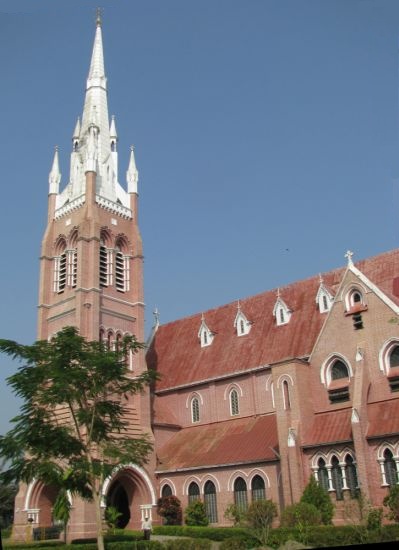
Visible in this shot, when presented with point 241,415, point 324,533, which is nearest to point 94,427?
point 324,533

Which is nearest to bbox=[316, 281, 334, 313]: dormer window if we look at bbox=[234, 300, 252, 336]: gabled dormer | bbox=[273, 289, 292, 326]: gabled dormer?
bbox=[273, 289, 292, 326]: gabled dormer

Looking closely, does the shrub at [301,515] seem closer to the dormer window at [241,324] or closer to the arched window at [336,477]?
the arched window at [336,477]

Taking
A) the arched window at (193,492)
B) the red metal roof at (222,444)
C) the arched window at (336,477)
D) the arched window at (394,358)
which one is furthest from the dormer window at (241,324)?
the arched window at (336,477)

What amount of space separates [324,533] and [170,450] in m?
17.4

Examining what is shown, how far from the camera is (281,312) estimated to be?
40.2 m

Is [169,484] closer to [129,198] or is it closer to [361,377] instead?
[361,377]

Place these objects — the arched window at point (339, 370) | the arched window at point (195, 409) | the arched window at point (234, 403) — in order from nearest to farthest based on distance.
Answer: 1. the arched window at point (339, 370)
2. the arched window at point (234, 403)
3. the arched window at point (195, 409)

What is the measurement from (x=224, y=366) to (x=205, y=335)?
447cm

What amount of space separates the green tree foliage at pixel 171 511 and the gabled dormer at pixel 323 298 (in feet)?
46.9

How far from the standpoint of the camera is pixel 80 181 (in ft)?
153

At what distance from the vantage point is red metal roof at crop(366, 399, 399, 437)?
28172 millimetres

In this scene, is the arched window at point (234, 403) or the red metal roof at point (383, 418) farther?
the arched window at point (234, 403)

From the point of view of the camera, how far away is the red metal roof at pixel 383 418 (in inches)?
1109

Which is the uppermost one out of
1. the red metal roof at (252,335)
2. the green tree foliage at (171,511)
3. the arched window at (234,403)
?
the red metal roof at (252,335)
